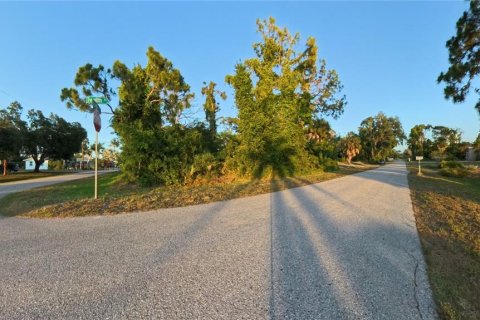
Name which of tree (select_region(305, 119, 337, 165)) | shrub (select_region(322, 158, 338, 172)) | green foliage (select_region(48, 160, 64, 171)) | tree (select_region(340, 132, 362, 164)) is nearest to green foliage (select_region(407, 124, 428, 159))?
tree (select_region(340, 132, 362, 164))

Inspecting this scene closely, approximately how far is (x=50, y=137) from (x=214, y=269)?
44068 mm

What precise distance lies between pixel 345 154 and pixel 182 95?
152 feet

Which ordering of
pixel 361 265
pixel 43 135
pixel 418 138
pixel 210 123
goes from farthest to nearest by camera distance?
pixel 418 138 → pixel 43 135 → pixel 210 123 → pixel 361 265

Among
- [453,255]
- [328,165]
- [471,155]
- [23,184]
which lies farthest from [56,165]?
[471,155]

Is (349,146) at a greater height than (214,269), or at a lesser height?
greater

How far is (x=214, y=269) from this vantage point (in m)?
3.54

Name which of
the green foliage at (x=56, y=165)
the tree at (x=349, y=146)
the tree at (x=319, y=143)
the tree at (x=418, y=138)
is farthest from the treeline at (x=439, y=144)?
the green foliage at (x=56, y=165)

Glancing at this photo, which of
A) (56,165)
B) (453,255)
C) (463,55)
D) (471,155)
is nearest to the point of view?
(453,255)

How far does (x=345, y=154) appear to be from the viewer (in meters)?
62.1

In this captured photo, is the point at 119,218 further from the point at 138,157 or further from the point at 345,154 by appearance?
the point at 345,154

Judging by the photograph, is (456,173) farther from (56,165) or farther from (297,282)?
(56,165)

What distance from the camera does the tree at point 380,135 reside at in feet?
236

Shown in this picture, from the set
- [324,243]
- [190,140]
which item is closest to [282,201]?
[324,243]

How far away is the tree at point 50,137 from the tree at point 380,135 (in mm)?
64852
